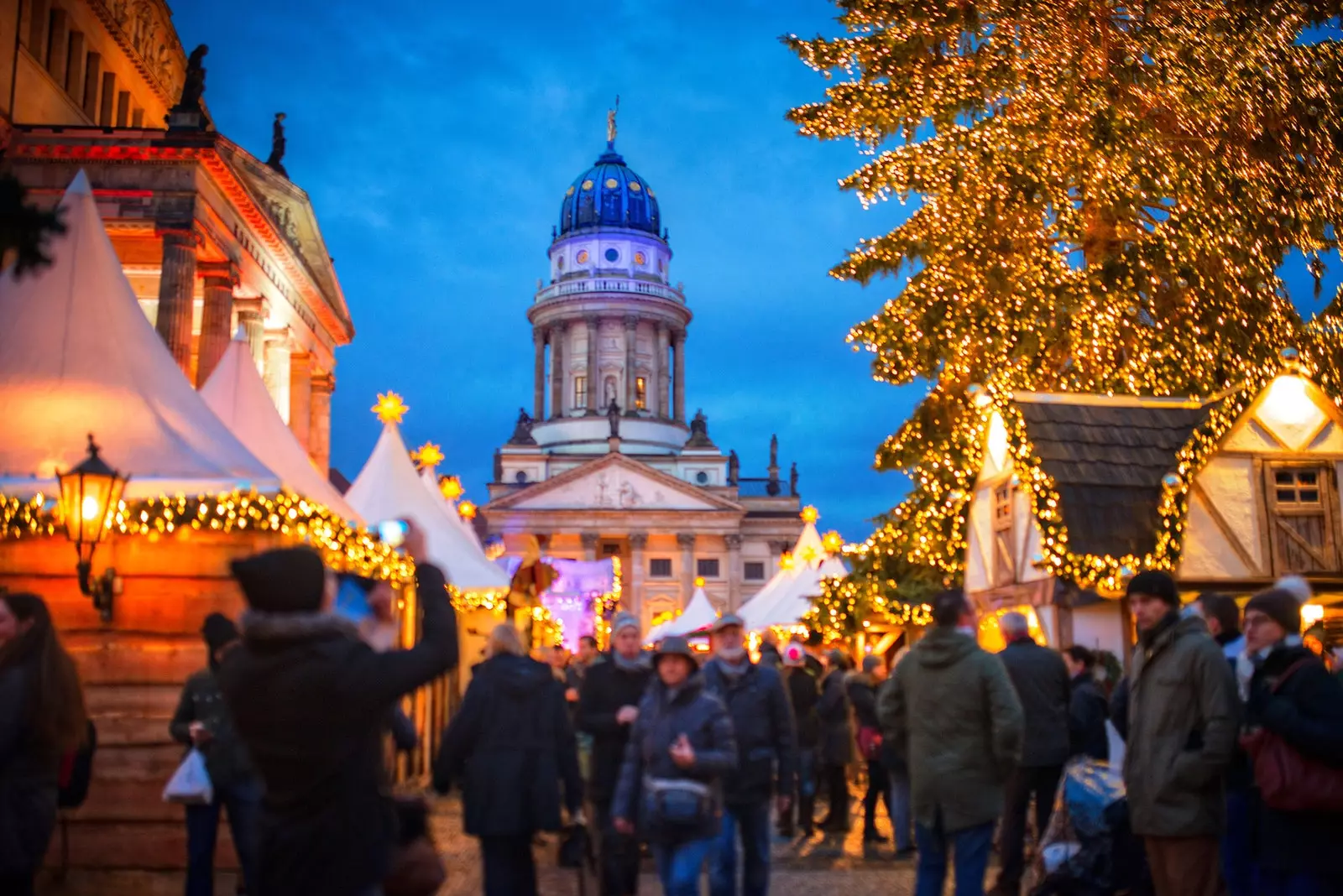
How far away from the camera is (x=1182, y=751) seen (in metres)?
5.54

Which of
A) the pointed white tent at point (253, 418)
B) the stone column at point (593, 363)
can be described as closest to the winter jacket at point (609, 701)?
the pointed white tent at point (253, 418)

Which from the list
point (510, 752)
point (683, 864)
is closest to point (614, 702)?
point (510, 752)

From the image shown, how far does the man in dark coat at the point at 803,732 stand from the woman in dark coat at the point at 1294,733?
729 centimetres

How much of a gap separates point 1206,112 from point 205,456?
566 inches

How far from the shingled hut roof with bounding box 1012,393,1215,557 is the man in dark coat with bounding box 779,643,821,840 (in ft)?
14.4

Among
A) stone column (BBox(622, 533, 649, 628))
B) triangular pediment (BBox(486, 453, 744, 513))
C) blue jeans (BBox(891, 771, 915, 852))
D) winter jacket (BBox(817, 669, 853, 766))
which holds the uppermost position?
triangular pediment (BBox(486, 453, 744, 513))

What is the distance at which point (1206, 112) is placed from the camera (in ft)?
58.6

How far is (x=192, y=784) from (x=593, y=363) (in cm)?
7704

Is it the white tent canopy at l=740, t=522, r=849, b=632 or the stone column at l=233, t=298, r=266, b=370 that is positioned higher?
the stone column at l=233, t=298, r=266, b=370

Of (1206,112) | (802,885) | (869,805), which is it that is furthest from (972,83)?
(802,885)

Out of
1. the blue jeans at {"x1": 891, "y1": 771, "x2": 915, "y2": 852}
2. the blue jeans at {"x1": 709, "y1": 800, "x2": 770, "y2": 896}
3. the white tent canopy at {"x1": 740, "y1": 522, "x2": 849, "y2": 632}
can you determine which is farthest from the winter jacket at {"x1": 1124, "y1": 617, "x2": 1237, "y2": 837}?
the white tent canopy at {"x1": 740, "y1": 522, "x2": 849, "y2": 632}

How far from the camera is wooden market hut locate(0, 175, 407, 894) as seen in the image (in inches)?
353

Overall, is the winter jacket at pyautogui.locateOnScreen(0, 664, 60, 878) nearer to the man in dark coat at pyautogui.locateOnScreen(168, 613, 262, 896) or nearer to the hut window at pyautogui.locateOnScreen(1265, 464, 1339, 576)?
the man in dark coat at pyautogui.locateOnScreen(168, 613, 262, 896)

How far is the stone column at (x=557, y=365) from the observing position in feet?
275
